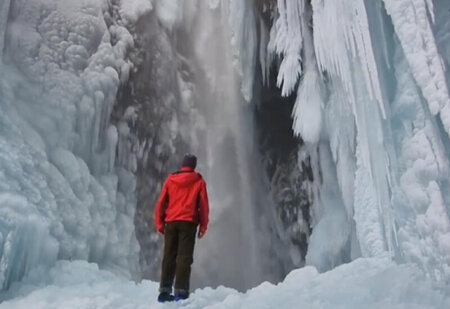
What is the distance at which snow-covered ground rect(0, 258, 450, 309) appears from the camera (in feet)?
11.9

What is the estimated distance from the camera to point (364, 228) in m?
5.96

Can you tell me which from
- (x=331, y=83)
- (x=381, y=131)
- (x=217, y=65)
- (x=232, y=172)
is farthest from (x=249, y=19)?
(x=381, y=131)

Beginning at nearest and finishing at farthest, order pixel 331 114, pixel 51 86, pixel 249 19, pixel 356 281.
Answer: pixel 356 281 → pixel 51 86 → pixel 331 114 → pixel 249 19

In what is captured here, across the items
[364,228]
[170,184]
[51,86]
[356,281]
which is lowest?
[356,281]

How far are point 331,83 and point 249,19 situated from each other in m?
1.90

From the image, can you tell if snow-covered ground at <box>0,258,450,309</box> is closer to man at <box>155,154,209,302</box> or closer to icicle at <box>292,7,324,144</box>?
man at <box>155,154,209,302</box>

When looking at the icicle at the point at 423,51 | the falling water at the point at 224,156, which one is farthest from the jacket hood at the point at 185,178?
the falling water at the point at 224,156

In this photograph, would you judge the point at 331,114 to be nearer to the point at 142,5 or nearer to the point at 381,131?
the point at 381,131

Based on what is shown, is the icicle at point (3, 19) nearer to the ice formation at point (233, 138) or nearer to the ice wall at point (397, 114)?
the ice formation at point (233, 138)

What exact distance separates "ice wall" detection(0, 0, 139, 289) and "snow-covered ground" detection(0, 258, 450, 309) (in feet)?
1.27

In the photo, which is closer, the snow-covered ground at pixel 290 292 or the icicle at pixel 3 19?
the snow-covered ground at pixel 290 292

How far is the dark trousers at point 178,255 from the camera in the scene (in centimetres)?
373

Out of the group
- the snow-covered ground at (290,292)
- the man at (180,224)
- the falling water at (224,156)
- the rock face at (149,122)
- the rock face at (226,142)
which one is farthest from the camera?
the falling water at (224,156)

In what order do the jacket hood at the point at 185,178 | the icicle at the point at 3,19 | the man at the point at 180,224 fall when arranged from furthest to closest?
the icicle at the point at 3,19 → the jacket hood at the point at 185,178 → the man at the point at 180,224
